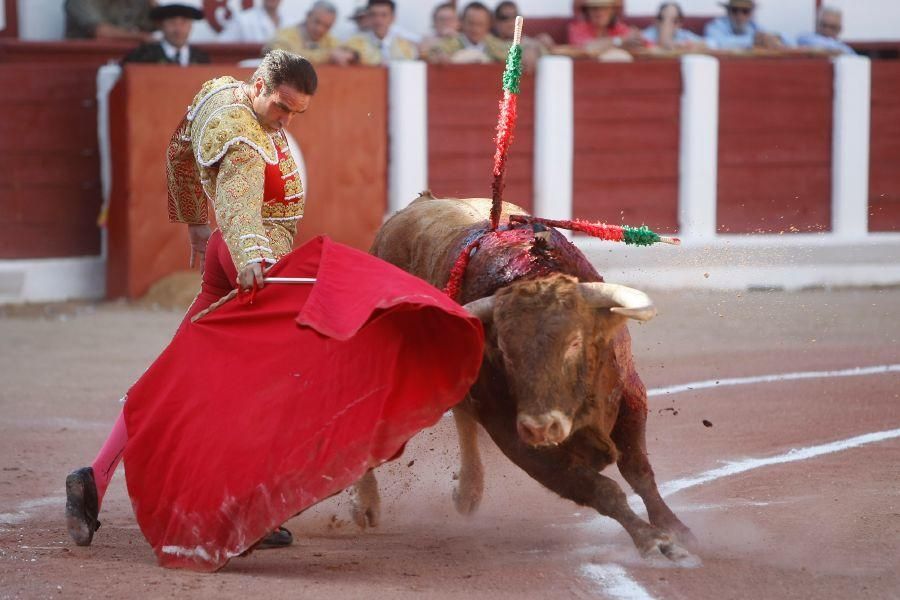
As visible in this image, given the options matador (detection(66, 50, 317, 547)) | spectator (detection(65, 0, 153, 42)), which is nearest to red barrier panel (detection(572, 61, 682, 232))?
spectator (detection(65, 0, 153, 42))

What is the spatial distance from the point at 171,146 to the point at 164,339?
3.50 m

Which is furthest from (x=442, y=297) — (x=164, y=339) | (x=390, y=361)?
(x=164, y=339)

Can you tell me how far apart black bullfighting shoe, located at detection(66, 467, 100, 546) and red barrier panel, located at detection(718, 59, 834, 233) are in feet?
20.2

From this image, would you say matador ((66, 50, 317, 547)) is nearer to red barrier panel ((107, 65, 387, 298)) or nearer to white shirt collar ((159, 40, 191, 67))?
red barrier panel ((107, 65, 387, 298))

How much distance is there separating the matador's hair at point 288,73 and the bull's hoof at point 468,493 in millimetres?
1278

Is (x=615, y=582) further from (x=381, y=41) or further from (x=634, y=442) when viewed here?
(x=381, y=41)

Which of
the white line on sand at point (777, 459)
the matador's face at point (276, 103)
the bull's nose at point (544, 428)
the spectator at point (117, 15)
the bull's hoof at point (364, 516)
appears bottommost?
the white line on sand at point (777, 459)

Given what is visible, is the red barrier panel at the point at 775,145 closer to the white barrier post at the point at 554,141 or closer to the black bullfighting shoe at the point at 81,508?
the white barrier post at the point at 554,141

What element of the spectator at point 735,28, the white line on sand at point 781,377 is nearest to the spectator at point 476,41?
the spectator at point 735,28

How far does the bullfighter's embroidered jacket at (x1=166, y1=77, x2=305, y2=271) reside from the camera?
10.6ft

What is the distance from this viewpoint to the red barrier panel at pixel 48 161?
829cm

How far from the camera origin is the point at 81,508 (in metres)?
3.38

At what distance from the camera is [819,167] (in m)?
9.11

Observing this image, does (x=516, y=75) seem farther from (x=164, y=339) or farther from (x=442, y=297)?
(x=164, y=339)
